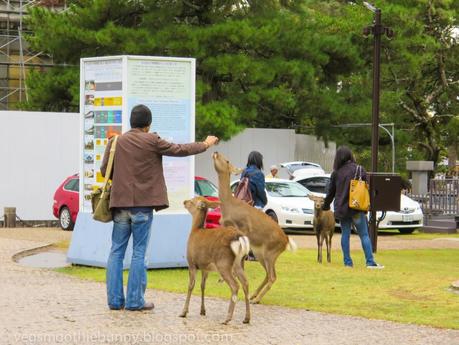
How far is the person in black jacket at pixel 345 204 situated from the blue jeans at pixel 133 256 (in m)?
5.67

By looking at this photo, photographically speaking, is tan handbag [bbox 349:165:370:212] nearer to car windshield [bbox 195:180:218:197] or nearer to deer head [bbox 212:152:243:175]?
deer head [bbox 212:152:243:175]

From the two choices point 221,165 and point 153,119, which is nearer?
point 221,165

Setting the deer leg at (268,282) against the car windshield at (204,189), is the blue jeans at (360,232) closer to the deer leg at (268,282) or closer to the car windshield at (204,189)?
the deer leg at (268,282)

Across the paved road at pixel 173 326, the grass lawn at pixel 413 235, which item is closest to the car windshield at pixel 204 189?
the grass lawn at pixel 413 235

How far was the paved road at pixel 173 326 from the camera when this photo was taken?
8.67m

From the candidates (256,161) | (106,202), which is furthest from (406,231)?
(106,202)

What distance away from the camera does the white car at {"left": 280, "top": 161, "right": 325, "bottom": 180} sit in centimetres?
2961

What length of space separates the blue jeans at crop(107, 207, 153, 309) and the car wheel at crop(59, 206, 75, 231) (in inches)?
606

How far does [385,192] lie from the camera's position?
60.3 ft

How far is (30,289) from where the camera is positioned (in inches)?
478

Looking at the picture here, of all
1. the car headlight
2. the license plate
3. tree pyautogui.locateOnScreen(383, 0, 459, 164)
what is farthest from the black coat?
tree pyautogui.locateOnScreen(383, 0, 459, 164)

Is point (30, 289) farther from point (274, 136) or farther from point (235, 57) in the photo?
point (274, 136)

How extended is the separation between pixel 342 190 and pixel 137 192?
19.5ft

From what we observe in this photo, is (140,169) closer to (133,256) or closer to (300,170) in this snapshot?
(133,256)
